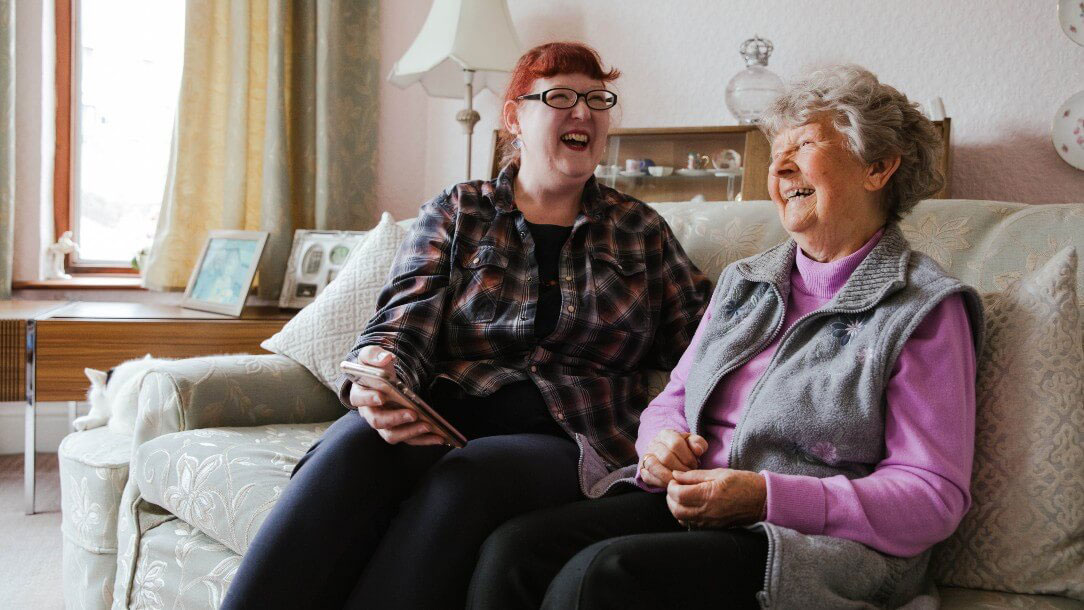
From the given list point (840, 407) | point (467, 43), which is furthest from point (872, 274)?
point (467, 43)

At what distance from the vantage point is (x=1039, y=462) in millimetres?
1057

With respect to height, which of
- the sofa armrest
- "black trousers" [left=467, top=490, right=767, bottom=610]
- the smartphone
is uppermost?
the smartphone

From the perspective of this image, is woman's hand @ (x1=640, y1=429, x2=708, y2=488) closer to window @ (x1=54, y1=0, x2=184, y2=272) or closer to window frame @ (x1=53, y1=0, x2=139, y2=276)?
window @ (x1=54, y1=0, x2=184, y2=272)

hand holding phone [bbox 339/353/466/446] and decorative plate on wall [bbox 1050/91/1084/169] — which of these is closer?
hand holding phone [bbox 339/353/466/446]

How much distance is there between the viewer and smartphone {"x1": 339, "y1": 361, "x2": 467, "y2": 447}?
113 centimetres

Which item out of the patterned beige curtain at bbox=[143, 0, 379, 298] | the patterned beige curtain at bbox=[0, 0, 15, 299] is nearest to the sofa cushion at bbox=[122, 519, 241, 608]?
the patterned beige curtain at bbox=[143, 0, 379, 298]

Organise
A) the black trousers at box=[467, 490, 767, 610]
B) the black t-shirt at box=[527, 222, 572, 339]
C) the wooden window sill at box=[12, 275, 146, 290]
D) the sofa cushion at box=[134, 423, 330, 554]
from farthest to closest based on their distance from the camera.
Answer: the wooden window sill at box=[12, 275, 146, 290]
the black t-shirt at box=[527, 222, 572, 339]
the sofa cushion at box=[134, 423, 330, 554]
the black trousers at box=[467, 490, 767, 610]

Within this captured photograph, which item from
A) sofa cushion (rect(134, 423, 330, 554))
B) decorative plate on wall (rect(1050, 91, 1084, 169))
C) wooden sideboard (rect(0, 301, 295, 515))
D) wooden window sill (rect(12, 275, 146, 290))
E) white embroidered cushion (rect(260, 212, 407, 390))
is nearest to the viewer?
sofa cushion (rect(134, 423, 330, 554))

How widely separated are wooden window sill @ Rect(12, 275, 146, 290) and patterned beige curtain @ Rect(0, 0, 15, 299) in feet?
0.40

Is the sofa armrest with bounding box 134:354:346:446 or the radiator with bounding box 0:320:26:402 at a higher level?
the sofa armrest with bounding box 134:354:346:446

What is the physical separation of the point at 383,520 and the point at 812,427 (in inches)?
22.7

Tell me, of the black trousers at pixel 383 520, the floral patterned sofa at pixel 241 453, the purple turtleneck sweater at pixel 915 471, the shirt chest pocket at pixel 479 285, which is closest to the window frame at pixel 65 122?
the floral patterned sofa at pixel 241 453

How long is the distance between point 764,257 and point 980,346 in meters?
0.32

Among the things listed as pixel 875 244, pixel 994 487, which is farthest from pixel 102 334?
pixel 994 487
